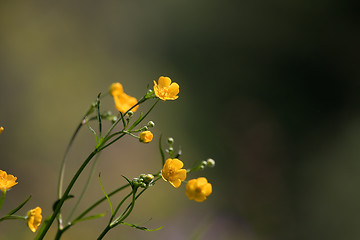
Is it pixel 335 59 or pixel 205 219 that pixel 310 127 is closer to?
pixel 335 59

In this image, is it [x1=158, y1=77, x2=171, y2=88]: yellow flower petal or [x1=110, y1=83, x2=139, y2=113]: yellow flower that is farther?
[x1=110, y1=83, x2=139, y2=113]: yellow flower

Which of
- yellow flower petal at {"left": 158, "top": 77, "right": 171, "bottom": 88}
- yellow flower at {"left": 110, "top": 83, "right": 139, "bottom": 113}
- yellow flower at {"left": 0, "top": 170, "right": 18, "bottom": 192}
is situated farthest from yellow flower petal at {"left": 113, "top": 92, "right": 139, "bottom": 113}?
yellow flower at {"left": 0, "top": 170, "right": 18, "bottom": 192}

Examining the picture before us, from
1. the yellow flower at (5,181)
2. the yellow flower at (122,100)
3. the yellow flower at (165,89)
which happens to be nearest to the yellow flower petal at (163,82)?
the yellow flower at (165,89)

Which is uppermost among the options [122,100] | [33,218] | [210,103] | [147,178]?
[210,103]

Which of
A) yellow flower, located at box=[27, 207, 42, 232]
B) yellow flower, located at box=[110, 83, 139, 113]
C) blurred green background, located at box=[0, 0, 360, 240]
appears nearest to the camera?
yellow flower, located at box=[27, 207, 42, 232]

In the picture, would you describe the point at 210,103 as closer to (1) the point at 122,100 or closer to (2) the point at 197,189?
(1) the point at 122,100

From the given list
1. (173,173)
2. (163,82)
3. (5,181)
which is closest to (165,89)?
(163,82)

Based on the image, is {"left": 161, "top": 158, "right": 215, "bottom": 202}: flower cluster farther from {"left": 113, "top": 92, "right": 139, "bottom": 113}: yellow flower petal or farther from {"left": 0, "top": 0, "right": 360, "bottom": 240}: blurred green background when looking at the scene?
{"left": 0, "top": 0, "right": 360, "bottom": 240}: blurred green background
